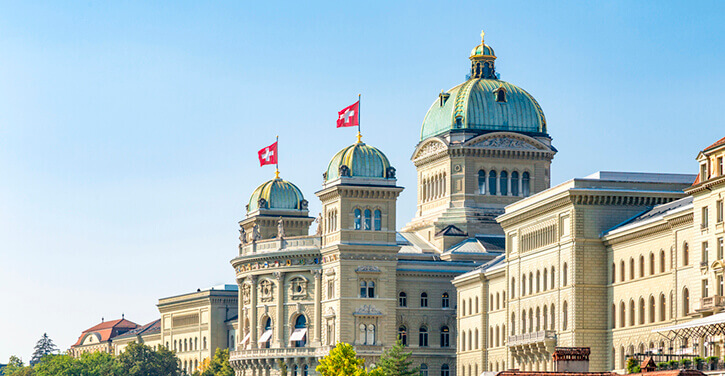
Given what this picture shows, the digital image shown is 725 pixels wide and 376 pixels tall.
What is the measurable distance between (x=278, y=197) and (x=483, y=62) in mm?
30294

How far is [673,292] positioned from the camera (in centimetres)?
10962

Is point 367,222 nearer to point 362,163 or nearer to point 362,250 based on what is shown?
point 362,250

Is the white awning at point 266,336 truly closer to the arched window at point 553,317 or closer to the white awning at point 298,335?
the white awning at point 298,335

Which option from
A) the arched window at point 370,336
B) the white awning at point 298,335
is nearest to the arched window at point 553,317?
the arched window at point 370,336

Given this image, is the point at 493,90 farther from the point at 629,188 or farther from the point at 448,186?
the point at 629,188

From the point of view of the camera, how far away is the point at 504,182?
587ft

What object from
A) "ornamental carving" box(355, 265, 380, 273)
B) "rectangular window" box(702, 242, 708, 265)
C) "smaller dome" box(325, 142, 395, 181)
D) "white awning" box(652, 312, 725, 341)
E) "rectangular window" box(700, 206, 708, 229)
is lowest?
"white awning" box(652, 312, 725, 341)

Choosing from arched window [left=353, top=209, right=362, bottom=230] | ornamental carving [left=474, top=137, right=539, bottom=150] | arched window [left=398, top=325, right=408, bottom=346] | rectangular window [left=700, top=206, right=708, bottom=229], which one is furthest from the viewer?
ornamental carving [left=474, top=137, right=539, bottom=150]

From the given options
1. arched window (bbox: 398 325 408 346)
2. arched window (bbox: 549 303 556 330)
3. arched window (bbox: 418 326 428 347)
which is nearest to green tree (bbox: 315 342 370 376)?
arched window (bbox: 549 303 556 330)

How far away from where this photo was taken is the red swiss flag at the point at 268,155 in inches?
7662

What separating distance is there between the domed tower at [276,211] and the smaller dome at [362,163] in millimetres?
24771

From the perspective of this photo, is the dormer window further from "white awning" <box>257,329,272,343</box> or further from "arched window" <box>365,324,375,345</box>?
"white awning" <box>257,329,272,343</box>

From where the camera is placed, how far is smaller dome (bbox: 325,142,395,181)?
555 ft

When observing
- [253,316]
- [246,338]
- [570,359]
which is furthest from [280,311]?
[570,359]
